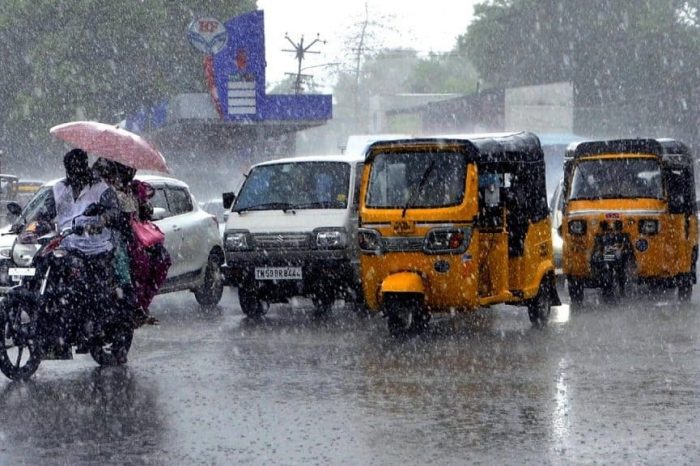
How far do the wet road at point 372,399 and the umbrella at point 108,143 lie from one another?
174 cm

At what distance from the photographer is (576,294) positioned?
16.8 m

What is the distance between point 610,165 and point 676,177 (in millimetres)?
864

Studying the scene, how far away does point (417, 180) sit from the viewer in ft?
42.9

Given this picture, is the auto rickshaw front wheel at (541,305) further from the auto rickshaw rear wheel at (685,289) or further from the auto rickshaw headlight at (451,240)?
the auto rickshaw rear wheel at (685,289)

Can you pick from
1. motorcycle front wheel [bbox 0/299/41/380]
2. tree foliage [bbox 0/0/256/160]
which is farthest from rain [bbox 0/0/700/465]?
tree foliage [bbox 0/0/256/160]

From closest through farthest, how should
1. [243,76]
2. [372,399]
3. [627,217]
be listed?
[372,399], [627,217], [243,76]

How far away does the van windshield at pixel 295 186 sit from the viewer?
50.1 ft

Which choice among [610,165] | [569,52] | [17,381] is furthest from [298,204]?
[569,52]

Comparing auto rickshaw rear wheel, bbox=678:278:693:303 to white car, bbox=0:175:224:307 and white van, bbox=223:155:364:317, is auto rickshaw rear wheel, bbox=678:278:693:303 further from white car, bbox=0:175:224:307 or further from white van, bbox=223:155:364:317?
white car, bbox=0:175:224:307

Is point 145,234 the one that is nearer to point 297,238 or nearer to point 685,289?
point 297,238

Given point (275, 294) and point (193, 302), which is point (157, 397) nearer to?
point (275, 294)

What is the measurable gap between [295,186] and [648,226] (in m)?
4.60

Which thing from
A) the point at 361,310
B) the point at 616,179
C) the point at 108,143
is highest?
the point at 108,143

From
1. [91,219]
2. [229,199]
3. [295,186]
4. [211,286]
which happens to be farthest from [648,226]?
[91,219]
